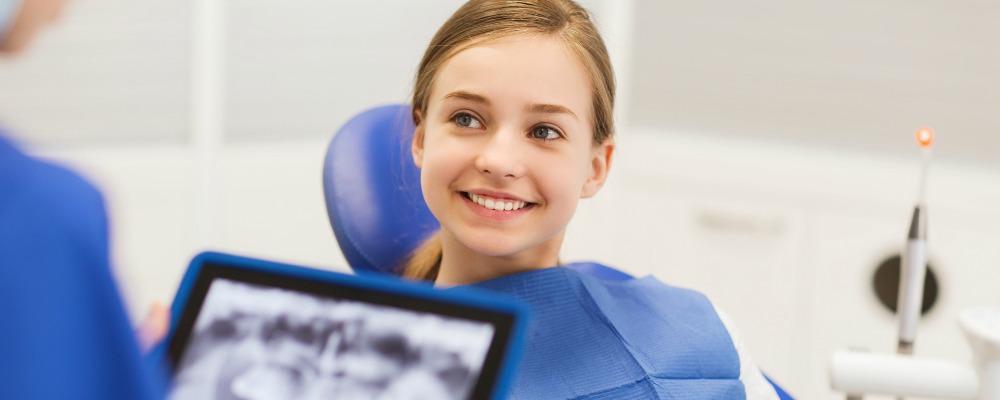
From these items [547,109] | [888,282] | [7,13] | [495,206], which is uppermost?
[7,13]

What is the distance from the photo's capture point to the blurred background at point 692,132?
2.35 meters

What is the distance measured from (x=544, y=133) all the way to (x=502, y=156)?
0.07 m

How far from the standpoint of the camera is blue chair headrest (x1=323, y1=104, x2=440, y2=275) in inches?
56.6

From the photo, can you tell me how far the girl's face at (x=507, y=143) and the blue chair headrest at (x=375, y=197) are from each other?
256mm

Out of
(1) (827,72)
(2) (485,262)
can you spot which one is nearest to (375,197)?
(2) (485,262)

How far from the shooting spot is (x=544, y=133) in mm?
1185

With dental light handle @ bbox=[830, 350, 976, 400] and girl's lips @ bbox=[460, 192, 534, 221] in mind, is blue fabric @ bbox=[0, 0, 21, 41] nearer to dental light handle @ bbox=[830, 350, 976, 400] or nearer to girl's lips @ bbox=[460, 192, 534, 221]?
girl's lips @ bbox=[460, 192, 534, 221]

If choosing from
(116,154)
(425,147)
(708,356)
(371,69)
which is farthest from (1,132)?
(371,69)

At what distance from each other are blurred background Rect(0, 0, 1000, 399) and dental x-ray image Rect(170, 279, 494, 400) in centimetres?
161

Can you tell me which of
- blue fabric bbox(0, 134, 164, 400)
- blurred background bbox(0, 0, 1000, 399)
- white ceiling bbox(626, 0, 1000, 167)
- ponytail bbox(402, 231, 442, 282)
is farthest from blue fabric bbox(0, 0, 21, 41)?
white ceiling bbox(626, 0, 1000, 167)

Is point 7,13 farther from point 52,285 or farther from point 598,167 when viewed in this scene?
point 598,167

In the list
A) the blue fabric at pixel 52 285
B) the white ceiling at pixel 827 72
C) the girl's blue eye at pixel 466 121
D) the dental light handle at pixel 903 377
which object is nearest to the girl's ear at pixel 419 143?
the girl's blue eye at pixel 466 121

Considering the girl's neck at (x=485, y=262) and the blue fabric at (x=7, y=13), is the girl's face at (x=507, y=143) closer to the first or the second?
the girl's neck at (x=485, y=262)

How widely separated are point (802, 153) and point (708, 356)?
4.78 feet
